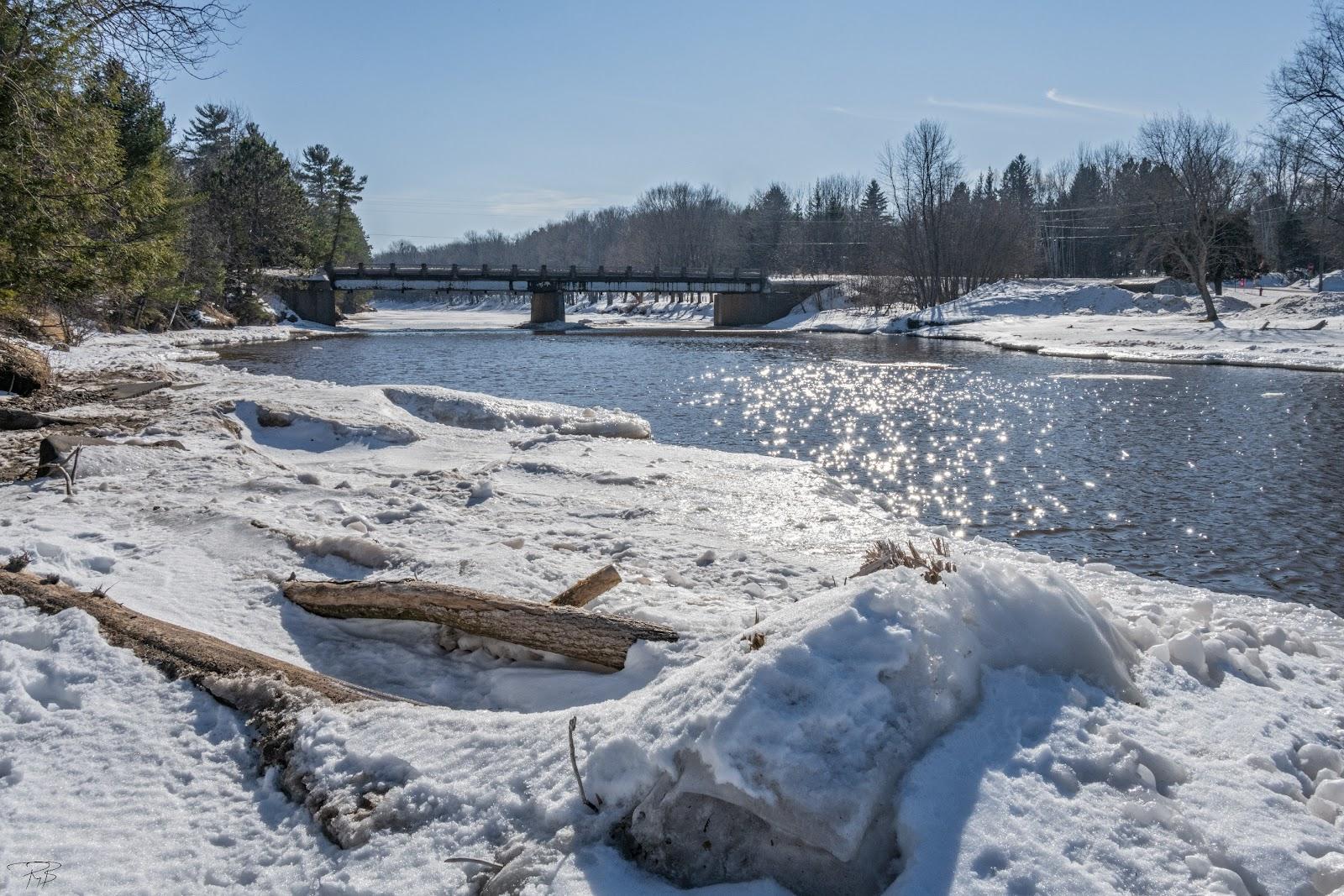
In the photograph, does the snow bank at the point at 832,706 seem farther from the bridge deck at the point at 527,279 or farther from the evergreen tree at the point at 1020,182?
the evergreen tree at the point at 1020,182

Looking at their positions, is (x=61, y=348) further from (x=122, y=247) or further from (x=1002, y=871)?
(x=1002, y=871)

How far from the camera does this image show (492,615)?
4.77 m

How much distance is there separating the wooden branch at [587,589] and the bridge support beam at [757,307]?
69.7m

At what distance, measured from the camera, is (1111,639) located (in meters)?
3.89

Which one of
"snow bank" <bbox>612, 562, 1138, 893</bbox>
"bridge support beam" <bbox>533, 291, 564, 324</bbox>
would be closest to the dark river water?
"snow bank" <bbox>612, 562, 1138, 893</bbox>

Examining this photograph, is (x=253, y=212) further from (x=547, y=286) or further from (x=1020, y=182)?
(x=1020, y=182)

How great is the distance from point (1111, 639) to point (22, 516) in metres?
7.12

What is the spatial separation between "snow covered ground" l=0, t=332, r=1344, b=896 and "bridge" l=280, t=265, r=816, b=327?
60697 millimetres

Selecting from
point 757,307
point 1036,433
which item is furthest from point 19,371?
point 757,307

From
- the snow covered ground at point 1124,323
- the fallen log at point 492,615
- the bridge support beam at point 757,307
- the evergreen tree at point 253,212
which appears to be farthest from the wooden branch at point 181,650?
the bridge support beam at point 757,307

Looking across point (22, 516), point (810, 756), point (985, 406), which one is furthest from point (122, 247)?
point (985, 406)

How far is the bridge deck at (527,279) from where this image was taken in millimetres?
64500

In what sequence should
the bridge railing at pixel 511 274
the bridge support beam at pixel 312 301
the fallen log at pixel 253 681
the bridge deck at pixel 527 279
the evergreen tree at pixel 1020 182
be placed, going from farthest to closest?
the evergreen tree at pixel 1020 182 → the bridge deck at pixel 527 279 → the bridge railing at pixel 511 274 → the bridge support beam at pixel 312 301 → the fallen log at pixel 253 681

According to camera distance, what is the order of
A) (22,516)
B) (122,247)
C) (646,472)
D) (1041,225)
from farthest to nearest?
1. (1041,225)
2. (122,247)
3. (646,472)
4. (22,516)
